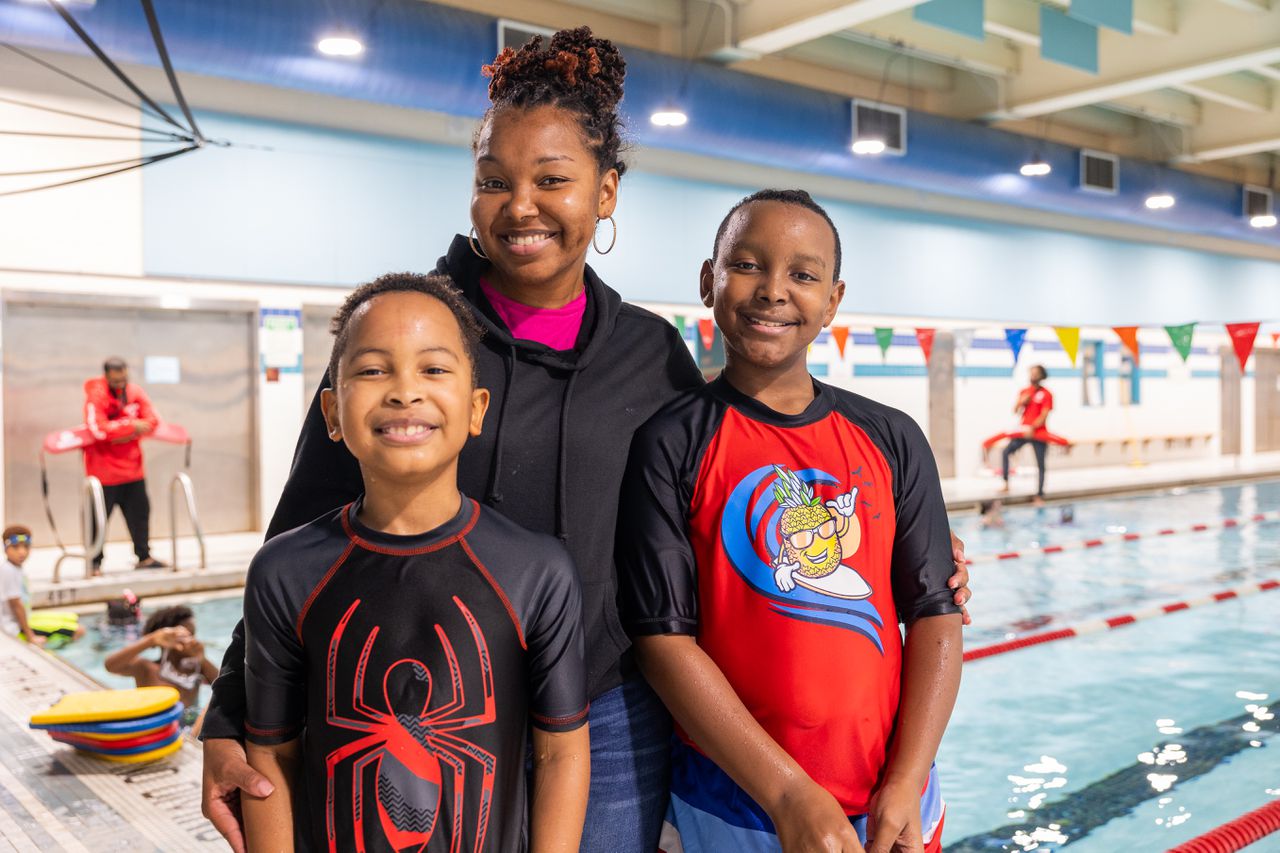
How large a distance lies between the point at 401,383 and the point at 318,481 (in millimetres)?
252

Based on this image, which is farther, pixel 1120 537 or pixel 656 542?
pixel 1120 537

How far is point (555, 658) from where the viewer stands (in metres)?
1.41

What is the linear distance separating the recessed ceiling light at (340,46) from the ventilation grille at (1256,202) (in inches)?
540

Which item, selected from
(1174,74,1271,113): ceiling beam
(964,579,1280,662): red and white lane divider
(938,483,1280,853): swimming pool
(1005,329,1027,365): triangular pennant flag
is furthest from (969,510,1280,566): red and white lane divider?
(1174,74,1271,113): ceiling beam

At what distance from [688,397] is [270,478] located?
29.1 feet

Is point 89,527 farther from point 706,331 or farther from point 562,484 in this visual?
point 562,484

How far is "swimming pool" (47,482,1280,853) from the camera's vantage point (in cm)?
399

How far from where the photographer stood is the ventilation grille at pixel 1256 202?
1574cm

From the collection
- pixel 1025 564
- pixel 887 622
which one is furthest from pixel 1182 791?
pixel 1025 564

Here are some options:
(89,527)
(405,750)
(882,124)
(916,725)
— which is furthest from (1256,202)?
(405,750)

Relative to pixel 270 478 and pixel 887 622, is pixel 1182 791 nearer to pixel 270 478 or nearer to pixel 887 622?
pixel 887 622

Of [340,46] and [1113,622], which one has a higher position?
[340,46]

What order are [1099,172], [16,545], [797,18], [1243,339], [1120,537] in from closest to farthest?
1. [16,545]
2. [797,18]
3. [1120,537]
4. [1243,339]
5. [1099,172]

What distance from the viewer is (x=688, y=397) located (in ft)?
5.42
